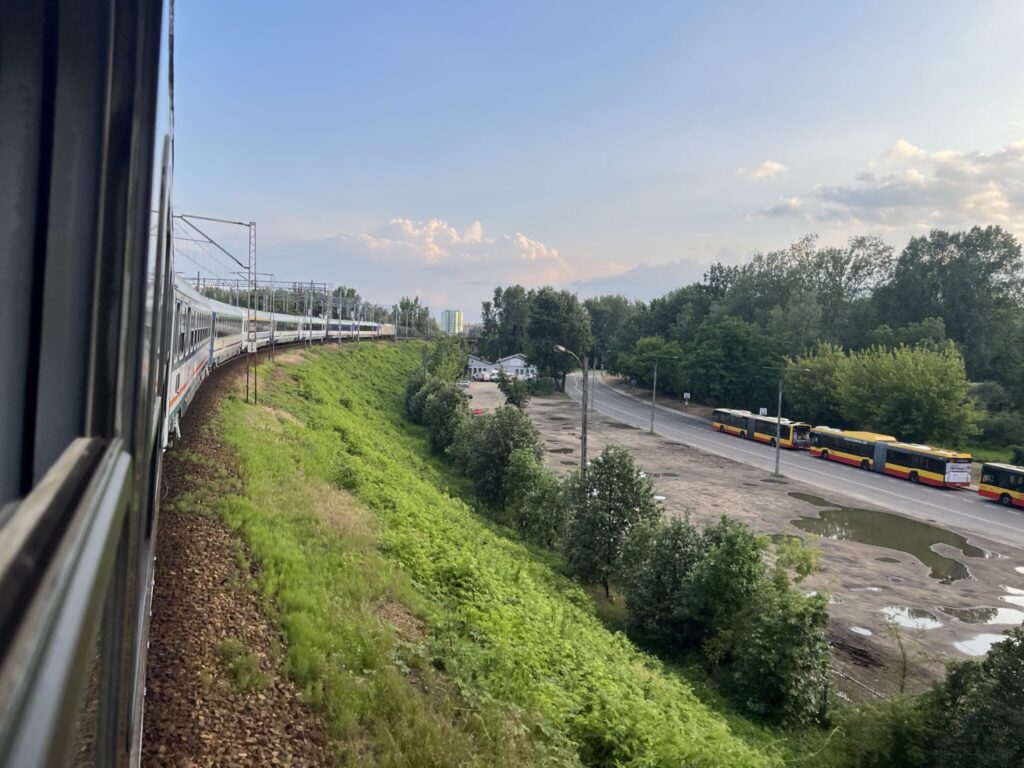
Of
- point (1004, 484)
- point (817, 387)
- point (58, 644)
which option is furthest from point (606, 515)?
point (817, 387)

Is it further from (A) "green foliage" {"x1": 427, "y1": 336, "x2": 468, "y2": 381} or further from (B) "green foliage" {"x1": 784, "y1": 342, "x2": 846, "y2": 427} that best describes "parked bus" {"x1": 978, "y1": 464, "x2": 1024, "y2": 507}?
(A) "green foliage" {"x1": 427, "y1": 336, "x2": 468, "y2": 381}

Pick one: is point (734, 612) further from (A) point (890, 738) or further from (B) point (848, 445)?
(B) point (848, 445)

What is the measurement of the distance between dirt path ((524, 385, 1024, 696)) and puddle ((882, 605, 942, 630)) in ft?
0.07

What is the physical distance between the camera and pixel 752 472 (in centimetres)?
2983

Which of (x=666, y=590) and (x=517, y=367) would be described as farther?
(x=517, y=367)

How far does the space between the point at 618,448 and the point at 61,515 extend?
46.1 ft

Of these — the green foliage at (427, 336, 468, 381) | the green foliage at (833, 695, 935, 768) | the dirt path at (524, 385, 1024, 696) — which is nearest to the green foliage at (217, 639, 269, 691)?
the green foliage at (833, 695, 935, 768)

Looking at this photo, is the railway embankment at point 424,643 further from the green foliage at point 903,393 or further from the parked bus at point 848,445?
the green foliage at point 903,393

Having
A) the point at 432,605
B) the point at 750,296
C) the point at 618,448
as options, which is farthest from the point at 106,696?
the point at 750,296

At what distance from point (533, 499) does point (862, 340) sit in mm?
41757

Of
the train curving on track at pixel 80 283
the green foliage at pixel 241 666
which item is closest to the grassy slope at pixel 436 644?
the green foliage at pixel 241 666

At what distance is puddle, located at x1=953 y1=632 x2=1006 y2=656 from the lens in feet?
41.7

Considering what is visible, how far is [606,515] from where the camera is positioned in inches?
556

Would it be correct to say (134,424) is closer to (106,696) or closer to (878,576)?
(106,696)
